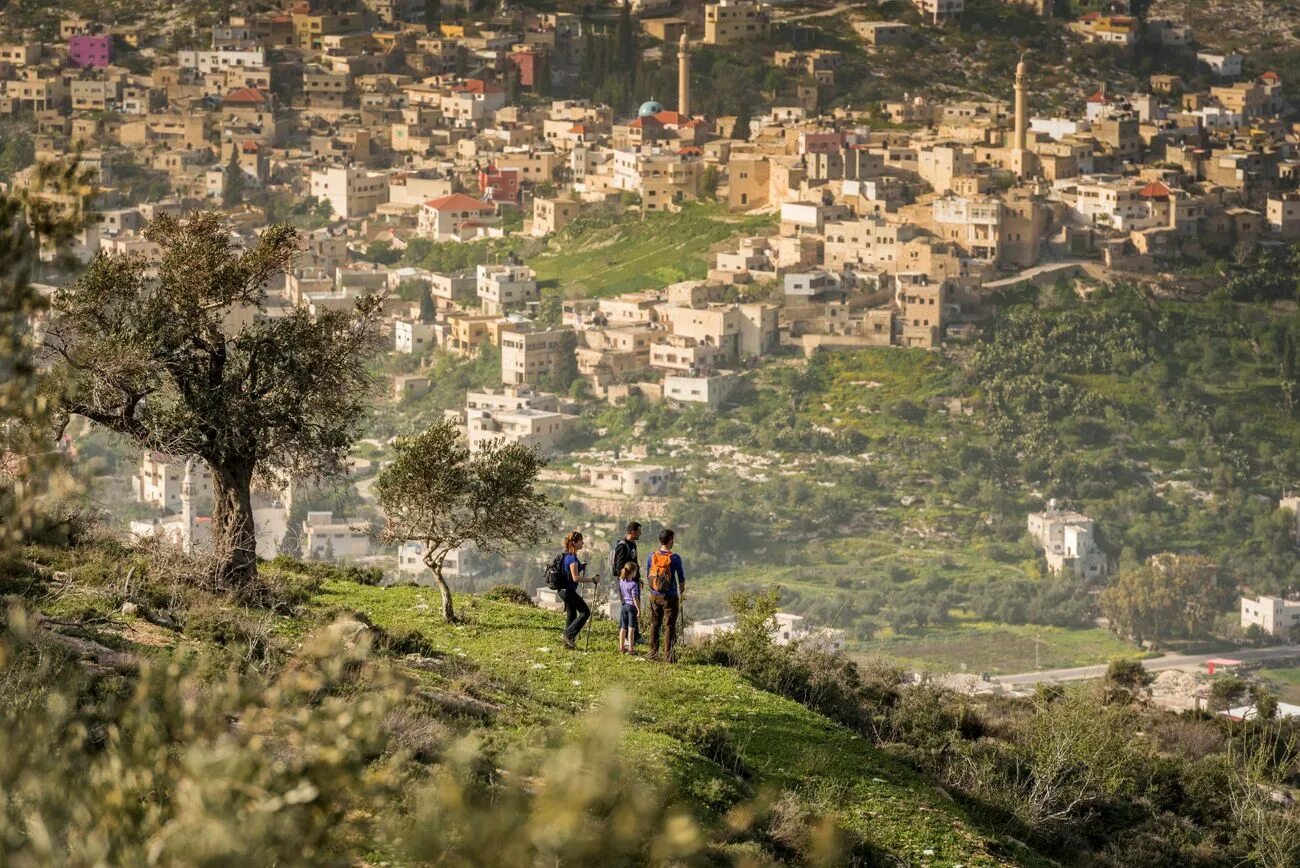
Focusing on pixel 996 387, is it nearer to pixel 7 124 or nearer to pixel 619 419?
pixel 619 419

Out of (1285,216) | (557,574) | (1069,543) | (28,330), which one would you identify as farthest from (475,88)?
(28,330)

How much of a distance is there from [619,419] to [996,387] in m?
6.68

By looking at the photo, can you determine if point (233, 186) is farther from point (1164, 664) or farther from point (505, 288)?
point (1164, 664)

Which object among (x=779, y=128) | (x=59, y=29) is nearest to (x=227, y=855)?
(x=779, y=128)

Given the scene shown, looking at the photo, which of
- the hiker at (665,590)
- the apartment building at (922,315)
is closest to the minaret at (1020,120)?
the apartment building at (922,315)

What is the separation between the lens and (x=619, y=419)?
43938mm

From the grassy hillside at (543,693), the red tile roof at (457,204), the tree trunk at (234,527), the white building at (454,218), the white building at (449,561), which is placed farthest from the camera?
the red tile roof at (457,204)

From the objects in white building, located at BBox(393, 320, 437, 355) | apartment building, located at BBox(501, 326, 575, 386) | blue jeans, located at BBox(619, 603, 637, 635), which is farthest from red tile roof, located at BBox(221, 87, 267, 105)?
blue jeans, located at BBox(619, 603, 637, 635)

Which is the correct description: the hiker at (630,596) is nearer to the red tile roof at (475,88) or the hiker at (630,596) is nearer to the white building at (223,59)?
the red tile roof at (475,88)

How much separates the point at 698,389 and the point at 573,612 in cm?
3175

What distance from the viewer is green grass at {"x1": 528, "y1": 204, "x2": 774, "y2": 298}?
49.8m

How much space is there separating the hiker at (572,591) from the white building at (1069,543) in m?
27.2

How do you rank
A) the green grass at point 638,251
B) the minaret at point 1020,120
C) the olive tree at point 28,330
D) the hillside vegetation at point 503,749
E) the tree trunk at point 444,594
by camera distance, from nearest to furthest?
the hillside vegetation at point 503,749 < the olive tree at point 28,330 < the tree trunk at point 444,594 < the green grass at point 638,251 < the minaret at point 1020,120

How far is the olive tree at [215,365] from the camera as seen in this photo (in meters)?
12.0
